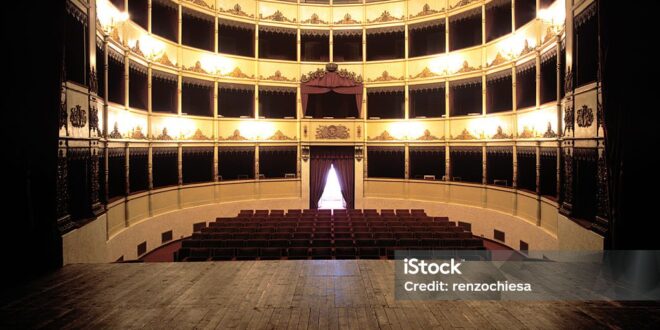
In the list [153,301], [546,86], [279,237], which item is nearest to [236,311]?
[153,301]

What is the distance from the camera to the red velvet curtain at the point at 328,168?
20.9 metres

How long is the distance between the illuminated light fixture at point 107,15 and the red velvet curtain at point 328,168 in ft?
37.0

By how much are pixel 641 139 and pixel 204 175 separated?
16988 millimetres

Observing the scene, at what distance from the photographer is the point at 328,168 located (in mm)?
21000

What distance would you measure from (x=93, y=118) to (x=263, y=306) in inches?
300

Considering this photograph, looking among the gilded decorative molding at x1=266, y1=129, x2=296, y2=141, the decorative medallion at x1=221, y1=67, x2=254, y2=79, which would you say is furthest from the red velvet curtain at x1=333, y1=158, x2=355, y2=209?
the decorative medallion at x1=221, y1=67, x2=254, y2=79

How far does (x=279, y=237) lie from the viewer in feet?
39.8

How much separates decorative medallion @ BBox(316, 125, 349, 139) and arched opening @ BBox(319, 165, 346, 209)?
1912 millimetres

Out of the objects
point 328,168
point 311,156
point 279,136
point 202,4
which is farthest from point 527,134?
point 202,4

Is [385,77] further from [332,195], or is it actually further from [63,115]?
[63,115]

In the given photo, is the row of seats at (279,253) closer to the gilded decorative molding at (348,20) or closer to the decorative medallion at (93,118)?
the decorative medallion at (93,118)

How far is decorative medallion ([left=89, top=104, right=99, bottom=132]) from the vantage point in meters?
10.3

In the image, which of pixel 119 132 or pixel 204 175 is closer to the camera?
pixel 119 132

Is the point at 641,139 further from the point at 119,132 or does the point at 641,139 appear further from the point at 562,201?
the point at 119,132
